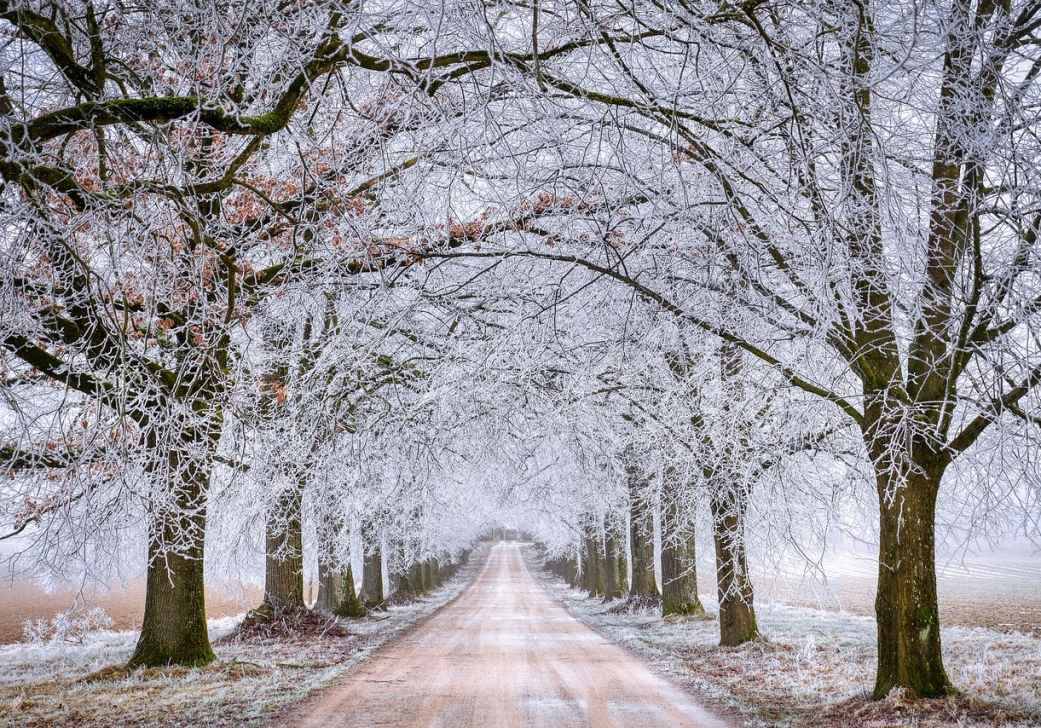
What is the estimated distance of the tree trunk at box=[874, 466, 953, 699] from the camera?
24.3ft

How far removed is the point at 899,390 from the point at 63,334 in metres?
8.44

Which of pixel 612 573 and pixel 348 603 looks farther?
pixel 612 573

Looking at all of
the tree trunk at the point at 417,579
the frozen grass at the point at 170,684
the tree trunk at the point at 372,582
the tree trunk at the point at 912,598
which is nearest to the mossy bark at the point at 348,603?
the tree trunk at the point at 372,582

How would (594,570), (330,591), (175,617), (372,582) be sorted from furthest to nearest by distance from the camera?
(594,570) < (372,582) < (330,591) < (175,617)

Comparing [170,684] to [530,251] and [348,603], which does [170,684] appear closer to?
[530,251]

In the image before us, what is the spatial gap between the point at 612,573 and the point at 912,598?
64.3 feet

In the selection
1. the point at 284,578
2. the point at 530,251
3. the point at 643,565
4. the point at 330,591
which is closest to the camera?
the point at 530,251

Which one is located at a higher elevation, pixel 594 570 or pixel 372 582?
pixel 372 582

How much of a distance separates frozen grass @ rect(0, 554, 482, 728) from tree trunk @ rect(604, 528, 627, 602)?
1331 cm

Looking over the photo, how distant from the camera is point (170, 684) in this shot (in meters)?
9.17


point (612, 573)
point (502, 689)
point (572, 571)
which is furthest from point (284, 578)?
point (572, 571)

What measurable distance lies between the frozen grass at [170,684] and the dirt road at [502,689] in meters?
0.54

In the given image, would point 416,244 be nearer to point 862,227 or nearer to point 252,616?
point 862,227

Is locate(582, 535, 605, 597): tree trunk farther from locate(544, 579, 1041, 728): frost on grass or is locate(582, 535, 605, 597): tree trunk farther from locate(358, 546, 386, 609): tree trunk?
locate(544, 579, 1041, 728): frost on grass
